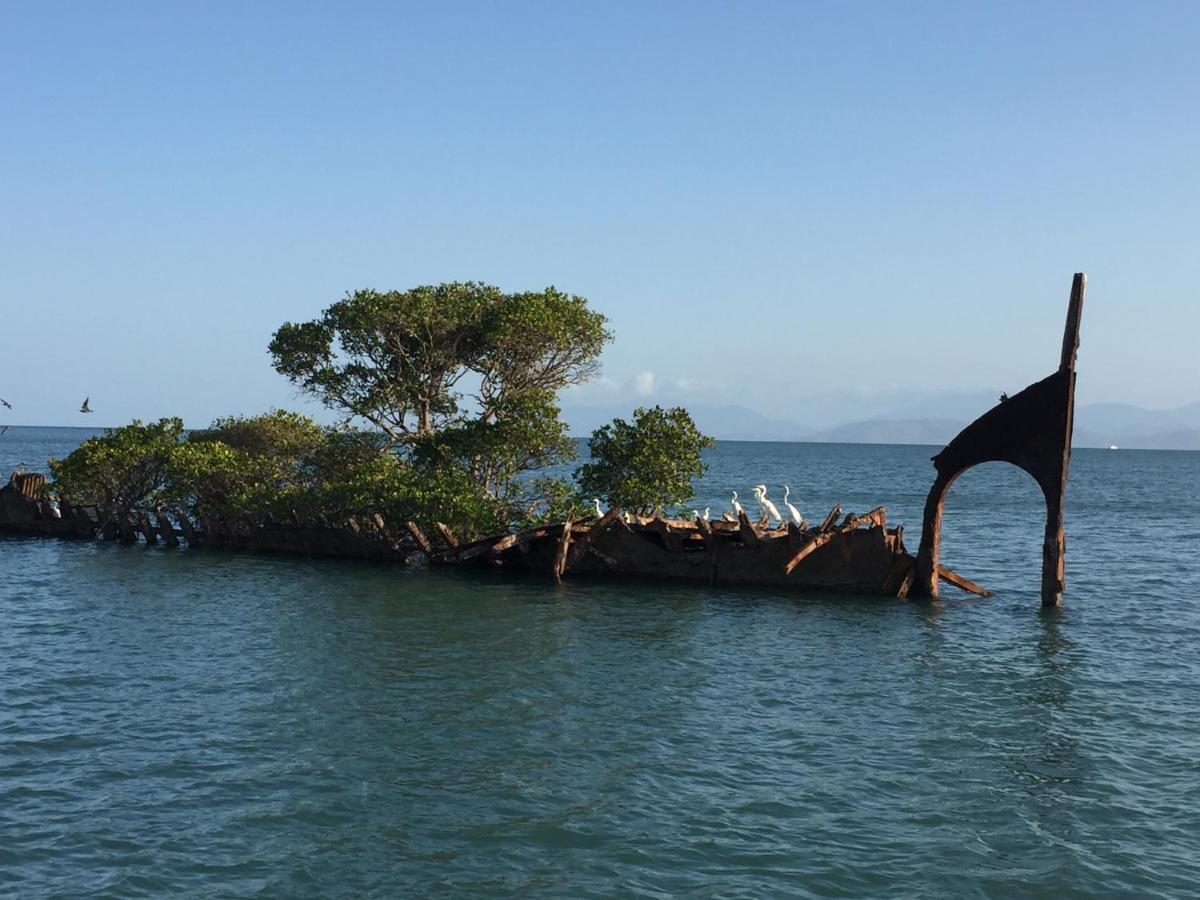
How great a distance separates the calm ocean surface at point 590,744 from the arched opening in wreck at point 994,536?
8444mm

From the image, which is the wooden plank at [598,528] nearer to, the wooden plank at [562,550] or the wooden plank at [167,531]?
the wooden plank at [562,550]

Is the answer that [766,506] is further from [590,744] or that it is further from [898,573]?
[590,744]

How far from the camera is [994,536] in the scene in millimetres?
58438

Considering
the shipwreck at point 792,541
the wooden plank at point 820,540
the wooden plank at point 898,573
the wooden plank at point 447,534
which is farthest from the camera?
the wooden plank at point 447,534

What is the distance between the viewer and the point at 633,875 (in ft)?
42.1

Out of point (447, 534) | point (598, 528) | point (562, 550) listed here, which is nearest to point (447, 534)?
point (447, 534)

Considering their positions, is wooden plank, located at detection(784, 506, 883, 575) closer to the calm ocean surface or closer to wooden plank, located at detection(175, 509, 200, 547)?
the calm ocean surface

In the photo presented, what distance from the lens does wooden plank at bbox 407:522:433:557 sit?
36672mm

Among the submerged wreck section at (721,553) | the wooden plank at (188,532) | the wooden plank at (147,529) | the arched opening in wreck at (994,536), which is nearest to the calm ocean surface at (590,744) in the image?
the submerged wreck section at (721,553)

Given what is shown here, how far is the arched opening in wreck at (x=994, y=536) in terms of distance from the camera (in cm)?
4196

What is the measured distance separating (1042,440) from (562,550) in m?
14.4

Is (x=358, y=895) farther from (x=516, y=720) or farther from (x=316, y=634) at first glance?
(x=316, y=634)

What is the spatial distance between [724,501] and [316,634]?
65.2m

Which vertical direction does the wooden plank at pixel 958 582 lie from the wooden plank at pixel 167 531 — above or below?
above
